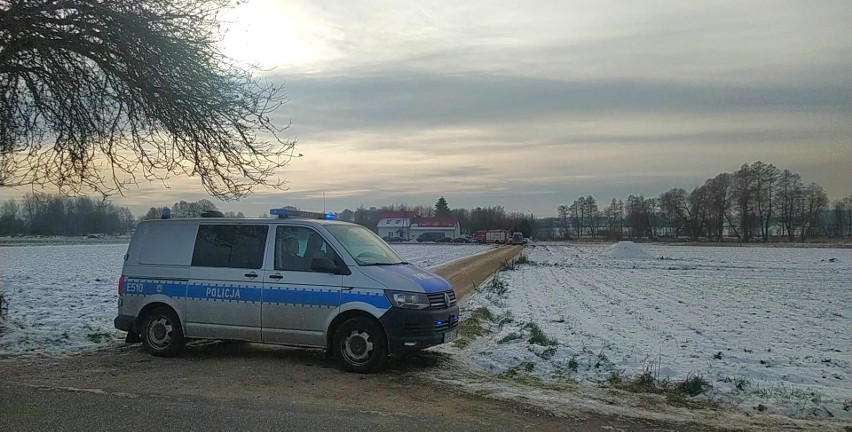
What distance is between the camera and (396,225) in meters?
145

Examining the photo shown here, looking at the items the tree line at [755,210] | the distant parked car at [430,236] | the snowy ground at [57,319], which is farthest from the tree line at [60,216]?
the tree line at [755,210]

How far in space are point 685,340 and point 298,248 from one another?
731 cm

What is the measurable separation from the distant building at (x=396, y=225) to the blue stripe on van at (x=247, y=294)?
129 meters

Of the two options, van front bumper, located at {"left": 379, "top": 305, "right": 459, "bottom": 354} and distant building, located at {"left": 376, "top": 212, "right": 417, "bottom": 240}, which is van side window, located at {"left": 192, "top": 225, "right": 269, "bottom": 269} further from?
distant building, located at {"left": 376, "top": 212, "right": 417, "bottom": 240}

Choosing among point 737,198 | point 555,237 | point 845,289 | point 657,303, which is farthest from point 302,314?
point 555,237

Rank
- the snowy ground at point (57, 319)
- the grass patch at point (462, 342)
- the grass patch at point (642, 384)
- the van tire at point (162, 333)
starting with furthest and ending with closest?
1. the grass patch at point (462, 342)
2. the snowy ground at point (57, 319)
3. the van tire at point (162, 333)
4. the grass patch at point (642, 384)

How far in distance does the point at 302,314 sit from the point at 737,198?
12740 cm

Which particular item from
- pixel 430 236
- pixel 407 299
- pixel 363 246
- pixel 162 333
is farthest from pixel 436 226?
pixel 407 299

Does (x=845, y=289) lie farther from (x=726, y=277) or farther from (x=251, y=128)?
(x=251, y=128)

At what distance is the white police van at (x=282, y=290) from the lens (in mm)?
8133

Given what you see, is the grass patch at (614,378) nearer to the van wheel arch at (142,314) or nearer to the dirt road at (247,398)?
the dirt road at (247,398)

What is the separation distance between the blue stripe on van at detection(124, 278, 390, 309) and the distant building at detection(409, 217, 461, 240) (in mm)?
125759

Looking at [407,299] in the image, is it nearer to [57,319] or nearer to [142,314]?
[142,314]

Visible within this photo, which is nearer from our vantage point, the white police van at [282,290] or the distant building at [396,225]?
the white police van at [282,290]
